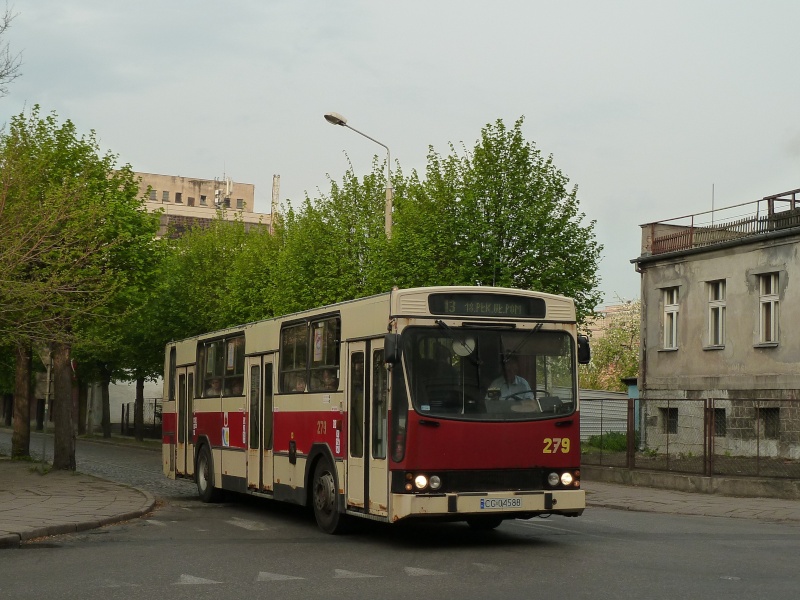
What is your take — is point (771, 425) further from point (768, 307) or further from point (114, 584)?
point (114, 584)

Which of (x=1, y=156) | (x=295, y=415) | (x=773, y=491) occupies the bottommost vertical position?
(x=773, y=491)

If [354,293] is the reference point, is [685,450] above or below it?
below

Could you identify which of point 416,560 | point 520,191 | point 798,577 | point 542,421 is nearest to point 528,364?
point 542,421

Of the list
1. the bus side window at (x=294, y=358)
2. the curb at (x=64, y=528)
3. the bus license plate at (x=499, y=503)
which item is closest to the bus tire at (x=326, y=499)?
the bus side window at (x=294, y=358)

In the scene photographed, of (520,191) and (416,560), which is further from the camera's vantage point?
(520,191)

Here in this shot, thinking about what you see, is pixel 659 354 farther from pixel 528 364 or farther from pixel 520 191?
pixel 528 364

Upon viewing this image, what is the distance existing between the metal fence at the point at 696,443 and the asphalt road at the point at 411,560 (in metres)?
5.55

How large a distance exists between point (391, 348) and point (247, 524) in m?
4.96

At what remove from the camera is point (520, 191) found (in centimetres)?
3541

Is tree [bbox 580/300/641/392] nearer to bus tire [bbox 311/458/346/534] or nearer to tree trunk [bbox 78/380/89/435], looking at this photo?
tree trunk [bbox 78/380/89/435]

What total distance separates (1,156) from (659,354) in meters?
22.2

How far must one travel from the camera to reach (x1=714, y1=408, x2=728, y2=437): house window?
26639 millimetres

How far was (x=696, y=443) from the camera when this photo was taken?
24719 millimetres

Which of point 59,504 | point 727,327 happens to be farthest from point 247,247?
point 59,504
